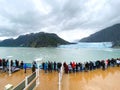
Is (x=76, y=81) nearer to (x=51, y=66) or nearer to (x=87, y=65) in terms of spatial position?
(x=51, y=66)

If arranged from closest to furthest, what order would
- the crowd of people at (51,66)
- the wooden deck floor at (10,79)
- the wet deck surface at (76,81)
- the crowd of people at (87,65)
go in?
1. the wet deck surface at (76,81)
2. the wooden deck floor at (10,79)
3. the crowd of people at (87,65)
4. the crowd of people at (51,66)

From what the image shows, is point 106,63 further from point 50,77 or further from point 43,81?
point 43,81

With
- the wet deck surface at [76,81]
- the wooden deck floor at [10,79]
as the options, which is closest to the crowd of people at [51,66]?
the wet deck surface at [76,81]

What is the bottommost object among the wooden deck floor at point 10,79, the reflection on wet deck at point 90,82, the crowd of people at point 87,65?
the reflection on wet deck at point 90,82

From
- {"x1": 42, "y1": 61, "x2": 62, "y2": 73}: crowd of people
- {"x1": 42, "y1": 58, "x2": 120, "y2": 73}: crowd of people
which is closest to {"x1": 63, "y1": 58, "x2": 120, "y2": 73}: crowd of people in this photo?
{"x1": 42, "y1": 58, "x2": 120, "y2": 73}: crowd of people

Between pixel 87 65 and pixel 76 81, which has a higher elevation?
pixel 87 65

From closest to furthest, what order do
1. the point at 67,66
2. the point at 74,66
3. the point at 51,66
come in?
the point at 67,66 → the point at 74,66 → the point at 51,66

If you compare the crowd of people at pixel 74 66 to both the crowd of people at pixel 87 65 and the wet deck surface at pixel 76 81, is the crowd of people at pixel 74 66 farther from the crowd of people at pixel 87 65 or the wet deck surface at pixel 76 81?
the wet deck surface at pixel 76 81

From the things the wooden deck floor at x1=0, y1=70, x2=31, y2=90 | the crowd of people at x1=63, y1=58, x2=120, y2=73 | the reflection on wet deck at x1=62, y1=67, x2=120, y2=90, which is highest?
the crowd of people at x1=63, y1=58, x2=120, y2=73

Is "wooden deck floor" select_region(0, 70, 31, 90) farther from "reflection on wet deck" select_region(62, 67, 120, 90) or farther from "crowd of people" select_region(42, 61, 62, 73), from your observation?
"reflection on wet deck" select_region(62, 67, 120, 90)

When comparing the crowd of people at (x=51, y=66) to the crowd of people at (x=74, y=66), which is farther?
the crowd of people at (x=51, y=66)

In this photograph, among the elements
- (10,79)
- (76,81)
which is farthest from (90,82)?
(10,79)

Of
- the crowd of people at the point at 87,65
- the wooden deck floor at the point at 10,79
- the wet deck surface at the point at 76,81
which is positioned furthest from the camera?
the crowd of people at the point at 87,65

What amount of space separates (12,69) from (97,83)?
9.52 m
